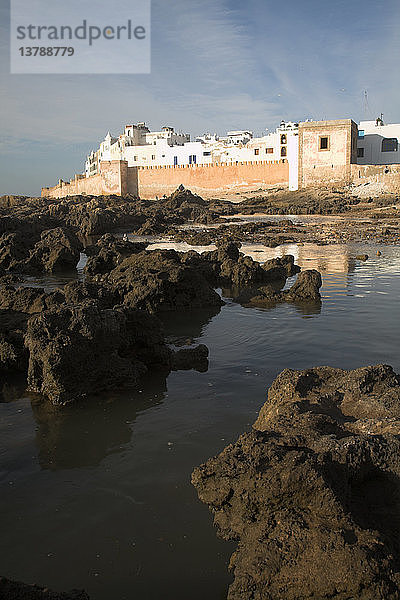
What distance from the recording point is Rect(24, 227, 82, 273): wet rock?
15.0 meters

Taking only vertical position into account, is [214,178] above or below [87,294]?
above

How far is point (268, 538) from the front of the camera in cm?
263

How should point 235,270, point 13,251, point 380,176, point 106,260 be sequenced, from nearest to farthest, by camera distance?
point 235,270 < point 106,260 < point 13,251 < point 380,176

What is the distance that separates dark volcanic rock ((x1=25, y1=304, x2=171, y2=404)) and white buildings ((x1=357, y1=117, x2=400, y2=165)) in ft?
159

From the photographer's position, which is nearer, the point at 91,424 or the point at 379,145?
the point at 91,424

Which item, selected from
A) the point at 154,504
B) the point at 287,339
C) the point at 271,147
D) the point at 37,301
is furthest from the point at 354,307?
the point at 271,147

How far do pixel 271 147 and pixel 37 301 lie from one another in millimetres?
59338

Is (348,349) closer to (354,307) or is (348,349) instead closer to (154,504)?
(354,307)

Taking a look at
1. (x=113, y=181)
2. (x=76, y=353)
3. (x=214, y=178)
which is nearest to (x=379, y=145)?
(x=214, y=178)

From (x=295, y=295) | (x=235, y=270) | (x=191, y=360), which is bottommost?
(x=191, y=360)

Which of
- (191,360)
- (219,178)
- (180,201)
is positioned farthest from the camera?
(219,178)

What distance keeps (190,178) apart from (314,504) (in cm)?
5193

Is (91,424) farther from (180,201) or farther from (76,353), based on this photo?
(180,201)

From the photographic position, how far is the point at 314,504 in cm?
266
